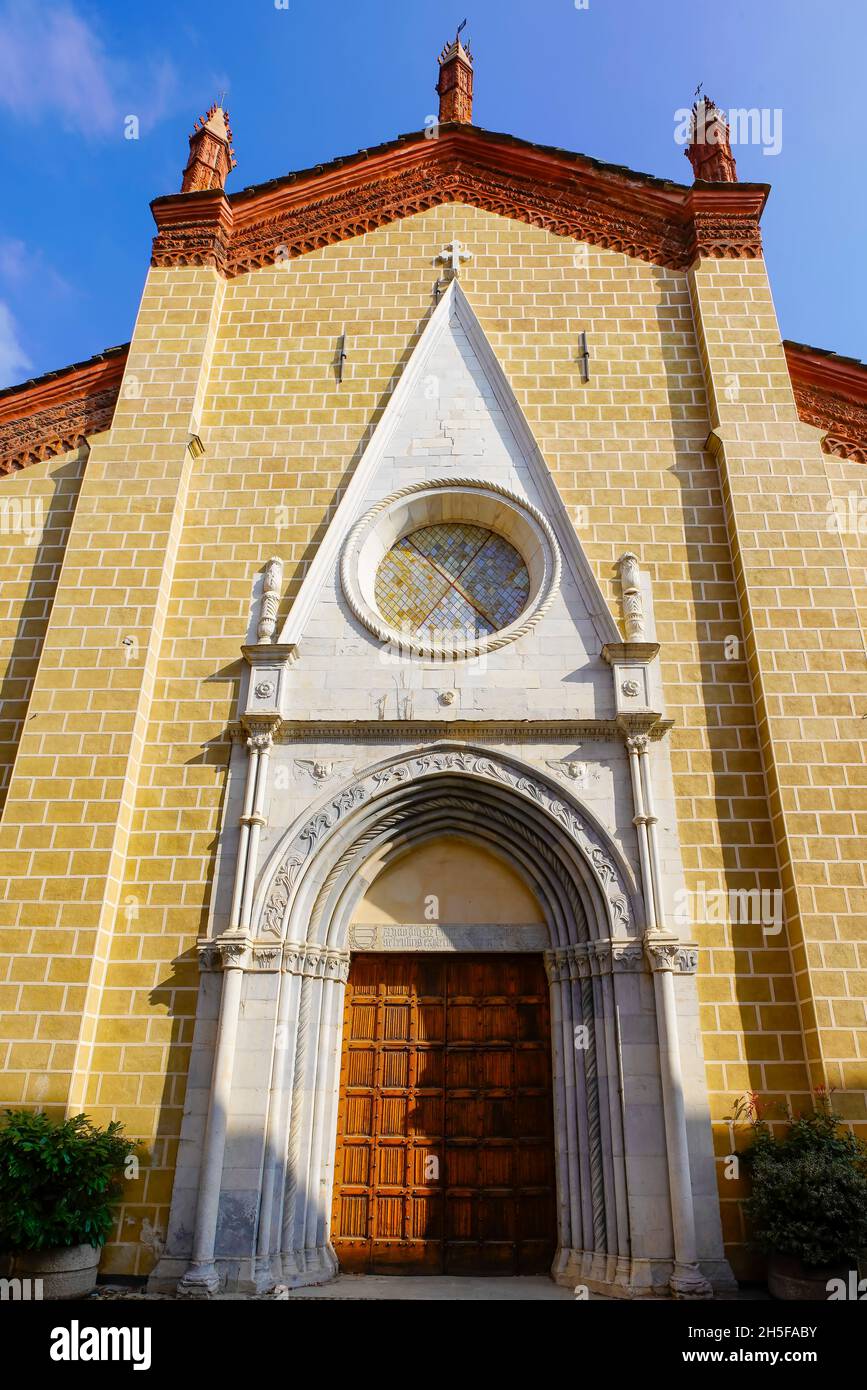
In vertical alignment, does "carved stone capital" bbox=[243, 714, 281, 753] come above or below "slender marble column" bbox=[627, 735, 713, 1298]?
above

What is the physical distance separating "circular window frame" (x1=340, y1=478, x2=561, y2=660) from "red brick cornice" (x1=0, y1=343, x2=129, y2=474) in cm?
408

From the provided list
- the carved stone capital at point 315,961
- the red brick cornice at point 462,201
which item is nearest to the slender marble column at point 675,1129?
the carved stone capital at point 315,961

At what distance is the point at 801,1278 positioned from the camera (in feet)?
23.9

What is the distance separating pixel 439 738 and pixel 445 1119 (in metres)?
3.75

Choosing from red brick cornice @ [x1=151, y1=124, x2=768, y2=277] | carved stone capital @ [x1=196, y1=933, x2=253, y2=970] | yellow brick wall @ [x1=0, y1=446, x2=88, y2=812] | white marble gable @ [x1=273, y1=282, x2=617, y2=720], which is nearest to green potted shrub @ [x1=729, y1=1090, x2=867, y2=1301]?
white marble gable @ [x1=273, y1=282, x2=617, y2=720]

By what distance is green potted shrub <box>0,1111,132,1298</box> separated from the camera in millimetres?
7422

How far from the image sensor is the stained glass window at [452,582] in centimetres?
1105

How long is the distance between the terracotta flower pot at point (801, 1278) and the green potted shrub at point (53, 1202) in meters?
5.44

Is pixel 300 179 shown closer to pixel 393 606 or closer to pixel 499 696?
pixel 393 606

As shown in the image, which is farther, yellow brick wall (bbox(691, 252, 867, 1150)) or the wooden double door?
the wooden double door

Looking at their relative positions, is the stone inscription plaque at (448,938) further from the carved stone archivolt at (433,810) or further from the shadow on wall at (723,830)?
the shadow on wall at (723,830)

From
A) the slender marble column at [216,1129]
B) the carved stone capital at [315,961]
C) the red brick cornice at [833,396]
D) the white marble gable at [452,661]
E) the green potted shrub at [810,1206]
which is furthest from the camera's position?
the red brick cornice at [833,396]

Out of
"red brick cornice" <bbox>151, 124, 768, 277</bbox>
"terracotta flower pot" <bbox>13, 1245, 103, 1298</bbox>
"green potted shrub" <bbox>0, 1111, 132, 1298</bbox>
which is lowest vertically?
"terracotta flower pot" <bbox>13, 1245, 103, 1298</bbox>

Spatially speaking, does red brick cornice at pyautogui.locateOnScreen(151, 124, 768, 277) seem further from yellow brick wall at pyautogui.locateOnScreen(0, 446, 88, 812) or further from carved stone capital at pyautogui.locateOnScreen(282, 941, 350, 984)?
carved stone capital at pyautogui.locateOnScreen(282, 941, 350, 984)
